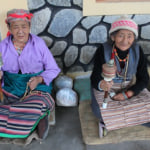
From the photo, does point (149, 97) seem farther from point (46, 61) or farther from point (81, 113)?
point (46, 61)

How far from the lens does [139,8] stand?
88.9 inches

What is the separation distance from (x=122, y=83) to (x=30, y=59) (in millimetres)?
1001

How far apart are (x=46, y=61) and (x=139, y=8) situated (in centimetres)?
134

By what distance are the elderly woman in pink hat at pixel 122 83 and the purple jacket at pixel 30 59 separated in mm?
507

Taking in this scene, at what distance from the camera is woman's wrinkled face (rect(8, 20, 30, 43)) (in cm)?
171

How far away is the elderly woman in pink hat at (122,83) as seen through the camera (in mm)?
1637

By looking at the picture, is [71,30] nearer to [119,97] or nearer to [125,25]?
[125,25]

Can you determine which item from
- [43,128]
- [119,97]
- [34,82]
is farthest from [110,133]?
[34,82]

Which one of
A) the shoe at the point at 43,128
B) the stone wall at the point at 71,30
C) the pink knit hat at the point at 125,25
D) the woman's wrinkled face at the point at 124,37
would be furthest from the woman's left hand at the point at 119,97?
the stone wall at the point at 71,30

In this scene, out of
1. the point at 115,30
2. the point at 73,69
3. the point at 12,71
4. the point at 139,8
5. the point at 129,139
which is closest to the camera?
the point at 115,30

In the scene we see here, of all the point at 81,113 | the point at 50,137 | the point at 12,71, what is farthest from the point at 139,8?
the point at 50,137

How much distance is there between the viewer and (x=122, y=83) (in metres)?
1.90

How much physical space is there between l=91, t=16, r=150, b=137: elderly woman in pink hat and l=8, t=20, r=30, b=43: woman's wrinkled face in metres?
0.76

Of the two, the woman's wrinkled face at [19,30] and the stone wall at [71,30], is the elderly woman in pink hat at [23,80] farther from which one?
the stone wall at [71,30]
